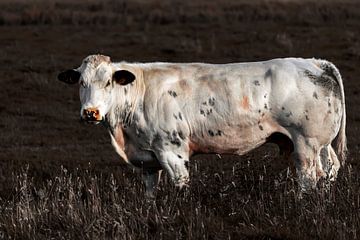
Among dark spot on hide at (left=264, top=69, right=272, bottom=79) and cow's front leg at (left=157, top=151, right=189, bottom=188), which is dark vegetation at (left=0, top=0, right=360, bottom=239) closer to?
cow's front leg at (left=157, top=151, right=189, bottom=188)

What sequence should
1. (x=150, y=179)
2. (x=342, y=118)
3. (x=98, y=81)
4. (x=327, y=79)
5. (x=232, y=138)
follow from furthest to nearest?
1. (x=342, y=118)
2. (x=327, y=79)
3. (x=150, y=179)
4. (x=232, y=138)
5. (x=98, y=81)

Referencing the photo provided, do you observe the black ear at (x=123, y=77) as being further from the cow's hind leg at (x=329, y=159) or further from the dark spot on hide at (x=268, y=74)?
the cow's hind leg at (x=329, y=159)

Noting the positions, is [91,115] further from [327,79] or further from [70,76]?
[327,79]

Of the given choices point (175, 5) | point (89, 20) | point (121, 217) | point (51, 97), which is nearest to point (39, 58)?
point (51, 97)

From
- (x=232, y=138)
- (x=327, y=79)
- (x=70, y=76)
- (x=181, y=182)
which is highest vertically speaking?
(x=70, y=76)

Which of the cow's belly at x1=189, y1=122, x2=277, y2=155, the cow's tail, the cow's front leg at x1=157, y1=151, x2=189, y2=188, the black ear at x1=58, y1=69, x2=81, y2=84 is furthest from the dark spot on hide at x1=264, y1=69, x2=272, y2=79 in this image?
the black ear at x1=58, y1=69, x2=81, y2=84

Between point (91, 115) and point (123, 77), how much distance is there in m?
0.65

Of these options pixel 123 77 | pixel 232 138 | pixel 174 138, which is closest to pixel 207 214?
pixel 174 138

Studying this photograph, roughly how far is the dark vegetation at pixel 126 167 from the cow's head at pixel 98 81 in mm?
794

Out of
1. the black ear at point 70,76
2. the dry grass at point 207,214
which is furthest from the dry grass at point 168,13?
the dry grass at point 207,214

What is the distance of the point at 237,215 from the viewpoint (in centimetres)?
917

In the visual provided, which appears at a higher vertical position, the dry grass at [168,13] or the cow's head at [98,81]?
the dry grass at [168,13]

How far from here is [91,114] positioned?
10.1 m

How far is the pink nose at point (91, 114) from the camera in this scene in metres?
10.0
